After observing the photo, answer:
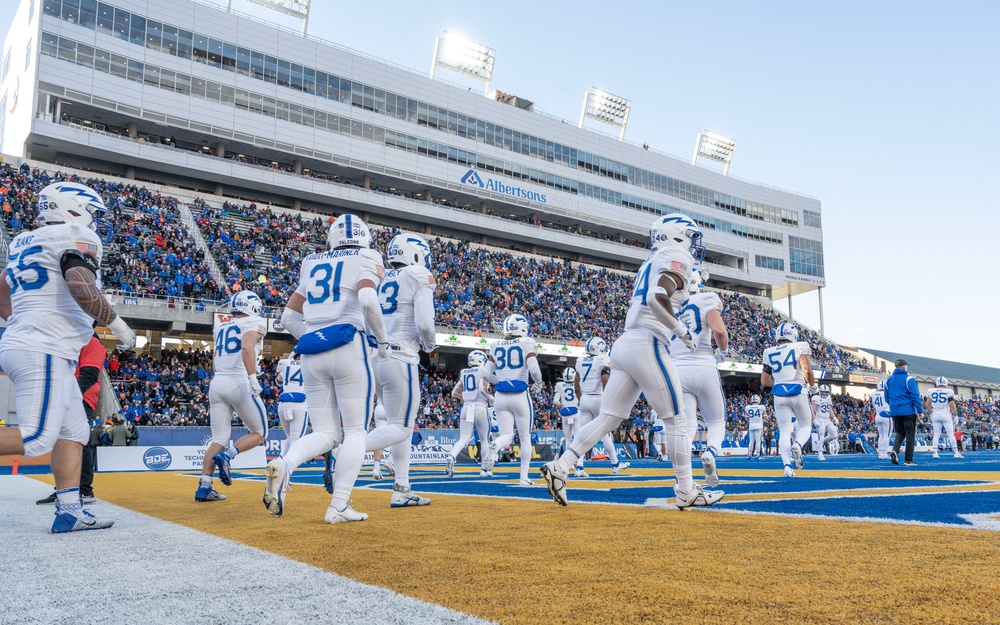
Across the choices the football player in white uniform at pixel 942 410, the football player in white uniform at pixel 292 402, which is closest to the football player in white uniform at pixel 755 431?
the football player in white uniform at pixel 942 410

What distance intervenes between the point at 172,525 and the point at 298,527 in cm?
97

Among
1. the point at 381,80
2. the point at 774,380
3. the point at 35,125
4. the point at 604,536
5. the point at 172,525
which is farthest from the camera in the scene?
the point at 381,80

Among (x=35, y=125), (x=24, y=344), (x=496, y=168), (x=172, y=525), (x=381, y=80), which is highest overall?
(x=381, y=80)

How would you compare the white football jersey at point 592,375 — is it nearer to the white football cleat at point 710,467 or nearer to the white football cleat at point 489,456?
the white football cleat at point 489,456

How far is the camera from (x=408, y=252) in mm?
6871

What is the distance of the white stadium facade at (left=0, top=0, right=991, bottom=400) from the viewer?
3456cm

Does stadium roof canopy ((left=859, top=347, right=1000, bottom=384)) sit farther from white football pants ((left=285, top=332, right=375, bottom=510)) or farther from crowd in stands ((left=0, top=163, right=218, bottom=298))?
white football pants ((left=285, top=332, right=375, bottom=510))

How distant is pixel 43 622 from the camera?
7.50 ft

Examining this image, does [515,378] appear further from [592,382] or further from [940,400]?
[940,400]

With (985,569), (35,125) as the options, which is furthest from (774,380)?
(35,125)

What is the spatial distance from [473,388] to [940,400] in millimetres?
13581

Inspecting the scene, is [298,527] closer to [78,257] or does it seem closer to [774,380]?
[78,257]

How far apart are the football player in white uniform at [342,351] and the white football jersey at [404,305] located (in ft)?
3.67

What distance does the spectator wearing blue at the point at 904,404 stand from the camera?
13.2 m
